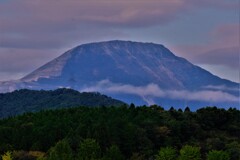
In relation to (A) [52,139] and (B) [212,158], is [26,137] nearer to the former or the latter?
(A) [52,139]

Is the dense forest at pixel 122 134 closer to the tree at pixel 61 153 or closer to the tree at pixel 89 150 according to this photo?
the tree at pixel 89 150

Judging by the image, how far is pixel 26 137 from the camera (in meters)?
149

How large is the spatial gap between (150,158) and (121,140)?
14.7 metres

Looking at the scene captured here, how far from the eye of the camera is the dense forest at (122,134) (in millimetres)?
133625

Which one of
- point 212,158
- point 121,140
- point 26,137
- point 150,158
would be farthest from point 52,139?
point 212,158

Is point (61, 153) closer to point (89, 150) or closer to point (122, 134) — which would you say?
point (89, 150)

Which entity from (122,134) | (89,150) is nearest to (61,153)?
(89,150)

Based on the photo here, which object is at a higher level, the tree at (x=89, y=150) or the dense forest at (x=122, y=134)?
the dense forest at (x=122, y=134)

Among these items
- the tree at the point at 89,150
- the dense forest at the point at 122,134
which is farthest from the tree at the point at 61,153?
the tree at the point at 89,150

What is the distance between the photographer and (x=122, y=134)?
5945 inches

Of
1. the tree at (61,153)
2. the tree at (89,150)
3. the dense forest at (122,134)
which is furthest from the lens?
the dense forest at (122,134)

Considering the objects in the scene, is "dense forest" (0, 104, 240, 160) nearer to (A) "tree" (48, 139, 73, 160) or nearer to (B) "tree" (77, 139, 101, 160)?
(B) "tree" (77, 139, 101, 160)

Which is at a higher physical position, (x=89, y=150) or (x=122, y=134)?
(x=122, y=134)

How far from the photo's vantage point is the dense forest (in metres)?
134
